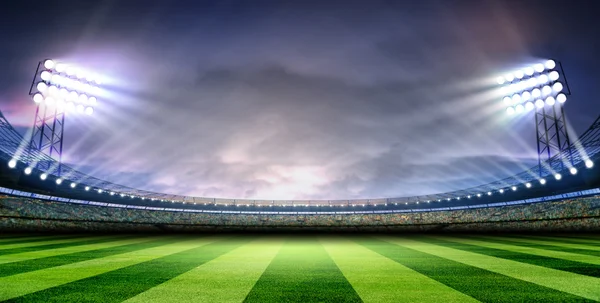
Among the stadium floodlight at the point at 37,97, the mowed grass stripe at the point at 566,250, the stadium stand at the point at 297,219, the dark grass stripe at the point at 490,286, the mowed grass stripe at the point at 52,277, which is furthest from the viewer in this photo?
the stadium stand at the point at 297,219

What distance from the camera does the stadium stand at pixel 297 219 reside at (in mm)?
26391

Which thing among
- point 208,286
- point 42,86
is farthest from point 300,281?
point 42,86

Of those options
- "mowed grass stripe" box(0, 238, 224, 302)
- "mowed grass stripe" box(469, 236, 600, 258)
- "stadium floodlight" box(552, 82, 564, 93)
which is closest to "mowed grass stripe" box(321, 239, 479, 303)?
"mowed grass stripe" box(0, 238, 224, 302)

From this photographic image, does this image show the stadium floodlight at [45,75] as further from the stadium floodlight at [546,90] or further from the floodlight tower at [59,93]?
the stadium floodlight at [546,90]

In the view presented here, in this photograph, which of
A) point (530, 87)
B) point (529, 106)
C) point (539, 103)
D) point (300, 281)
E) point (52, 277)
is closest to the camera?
point (300, 281)

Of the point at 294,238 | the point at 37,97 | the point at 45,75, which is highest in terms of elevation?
the point at 45,75

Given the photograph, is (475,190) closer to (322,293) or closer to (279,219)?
(279,219)

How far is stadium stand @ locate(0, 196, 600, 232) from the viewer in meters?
26.4

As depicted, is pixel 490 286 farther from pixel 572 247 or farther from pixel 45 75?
pixel 45 75

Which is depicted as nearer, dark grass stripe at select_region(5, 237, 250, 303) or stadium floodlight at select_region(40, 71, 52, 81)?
dark grass stripe at select_region(5, 237, 250, 303)

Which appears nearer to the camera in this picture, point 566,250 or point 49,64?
point 566,250

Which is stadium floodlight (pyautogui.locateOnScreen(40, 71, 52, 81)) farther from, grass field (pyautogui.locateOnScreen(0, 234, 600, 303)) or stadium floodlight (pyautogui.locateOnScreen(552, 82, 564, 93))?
stadium floodlight (pyautogui.locateOnScreen(552, 82, 564, 93))

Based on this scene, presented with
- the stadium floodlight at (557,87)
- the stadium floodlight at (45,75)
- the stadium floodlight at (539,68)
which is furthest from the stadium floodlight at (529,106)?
the stadium floodlight at (45,75)

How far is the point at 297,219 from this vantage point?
4434 cm
